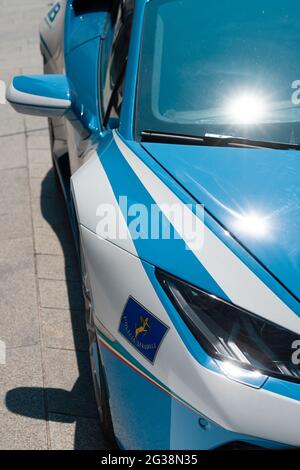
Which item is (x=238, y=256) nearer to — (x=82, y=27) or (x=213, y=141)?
(x=213, y=141)

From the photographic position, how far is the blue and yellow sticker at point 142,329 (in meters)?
1.92

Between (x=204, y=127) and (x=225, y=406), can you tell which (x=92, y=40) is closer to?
(x=204, y=127)

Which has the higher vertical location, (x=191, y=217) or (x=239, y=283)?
(x=191, y=217)

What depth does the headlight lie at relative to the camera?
1.85m

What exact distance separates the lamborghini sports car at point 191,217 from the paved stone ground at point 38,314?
0.31 metres

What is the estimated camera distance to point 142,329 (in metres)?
1.97

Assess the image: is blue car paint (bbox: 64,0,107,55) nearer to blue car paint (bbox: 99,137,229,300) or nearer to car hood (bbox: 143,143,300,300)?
car hood (bbox: 143,143,300,300)

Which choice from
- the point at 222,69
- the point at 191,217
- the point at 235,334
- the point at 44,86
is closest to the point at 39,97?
the point at 44,86

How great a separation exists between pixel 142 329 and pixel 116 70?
4.56 feet

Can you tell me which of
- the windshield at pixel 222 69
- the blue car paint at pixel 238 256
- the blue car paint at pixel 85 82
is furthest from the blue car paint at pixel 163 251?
the blue car paint at pixel 85 82

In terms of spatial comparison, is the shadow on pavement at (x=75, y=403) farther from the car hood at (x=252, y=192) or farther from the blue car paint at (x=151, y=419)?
the car hood at (x=252, y=192)
